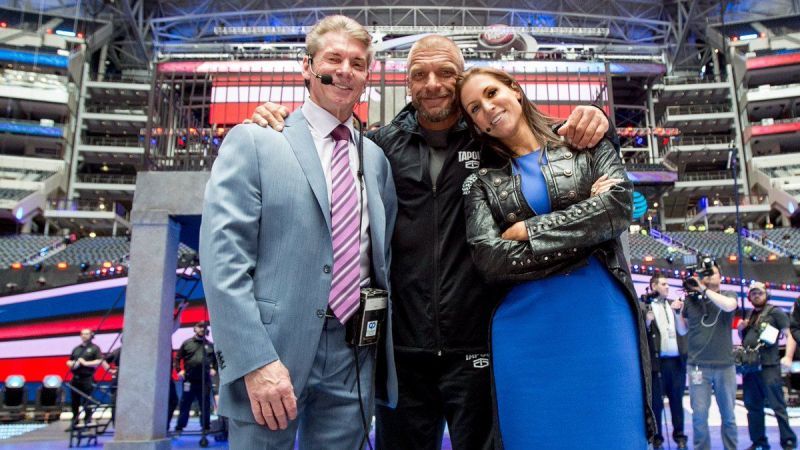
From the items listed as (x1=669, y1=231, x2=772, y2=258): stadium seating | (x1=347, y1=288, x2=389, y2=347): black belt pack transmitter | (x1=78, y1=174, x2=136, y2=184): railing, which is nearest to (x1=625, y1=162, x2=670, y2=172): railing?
(x1=669, y1=231, x2=772, y2=258): stadium seating

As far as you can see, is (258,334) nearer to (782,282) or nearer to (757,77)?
(782,282)

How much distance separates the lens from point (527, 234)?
183 centimetres

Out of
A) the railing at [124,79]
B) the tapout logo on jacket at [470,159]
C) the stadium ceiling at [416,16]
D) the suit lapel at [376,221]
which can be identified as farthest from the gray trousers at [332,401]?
the railing at [124,79]

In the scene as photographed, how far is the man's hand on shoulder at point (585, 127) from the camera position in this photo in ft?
6.56

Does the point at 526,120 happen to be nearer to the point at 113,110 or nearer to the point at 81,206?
the point at 81,206

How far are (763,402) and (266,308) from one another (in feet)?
21.2

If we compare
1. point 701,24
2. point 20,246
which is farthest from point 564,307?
point 701,24

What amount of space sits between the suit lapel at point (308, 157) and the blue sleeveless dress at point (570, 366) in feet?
2.31

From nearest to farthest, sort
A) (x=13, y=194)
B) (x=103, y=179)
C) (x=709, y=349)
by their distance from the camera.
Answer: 1. (x=709, y=349)
2. (x=13, y=194)
3. (x=103, y=179)

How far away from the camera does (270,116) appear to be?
198cm

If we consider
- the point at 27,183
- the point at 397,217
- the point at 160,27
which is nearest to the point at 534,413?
the point at 397,217

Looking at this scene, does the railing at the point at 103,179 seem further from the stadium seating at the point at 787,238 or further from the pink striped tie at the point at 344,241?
the pink striped tie at the point at 344,241

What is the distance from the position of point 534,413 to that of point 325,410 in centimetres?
66

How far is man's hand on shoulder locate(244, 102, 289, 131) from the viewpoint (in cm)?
193
